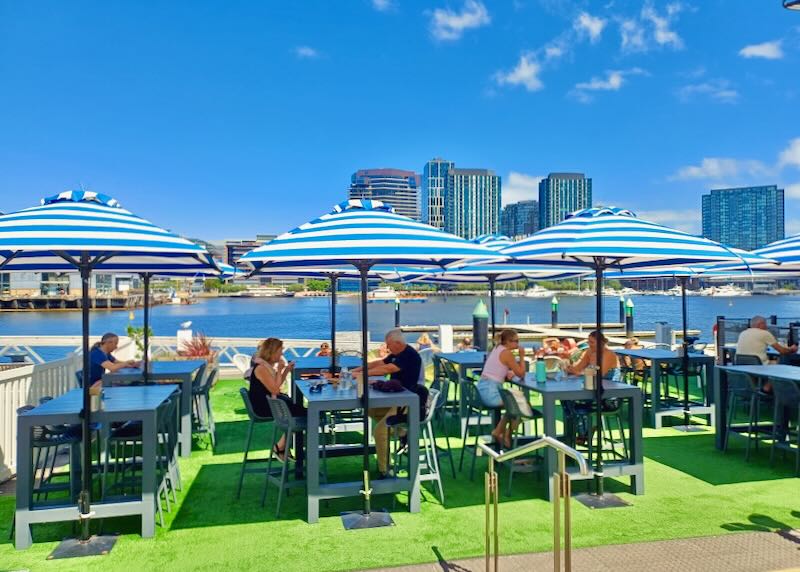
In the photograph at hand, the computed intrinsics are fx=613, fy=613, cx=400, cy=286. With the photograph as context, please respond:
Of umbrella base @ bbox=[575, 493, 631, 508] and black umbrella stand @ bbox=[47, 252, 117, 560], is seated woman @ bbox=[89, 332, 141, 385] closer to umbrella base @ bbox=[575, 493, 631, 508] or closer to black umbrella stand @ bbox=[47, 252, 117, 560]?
black umbrella stand @ bbox=[47, 252, 117, 560]

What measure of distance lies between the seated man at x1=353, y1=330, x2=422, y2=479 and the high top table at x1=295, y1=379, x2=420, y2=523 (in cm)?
37

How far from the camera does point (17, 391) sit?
20.3 feet

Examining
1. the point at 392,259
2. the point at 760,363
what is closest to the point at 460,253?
the point at 392,259

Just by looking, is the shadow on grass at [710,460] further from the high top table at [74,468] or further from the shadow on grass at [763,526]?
the high top table at [74,468]

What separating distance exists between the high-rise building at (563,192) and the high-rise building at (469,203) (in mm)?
25169

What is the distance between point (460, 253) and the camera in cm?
442

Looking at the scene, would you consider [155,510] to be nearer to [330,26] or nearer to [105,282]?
[330,26]

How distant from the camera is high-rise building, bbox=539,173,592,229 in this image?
15500cm

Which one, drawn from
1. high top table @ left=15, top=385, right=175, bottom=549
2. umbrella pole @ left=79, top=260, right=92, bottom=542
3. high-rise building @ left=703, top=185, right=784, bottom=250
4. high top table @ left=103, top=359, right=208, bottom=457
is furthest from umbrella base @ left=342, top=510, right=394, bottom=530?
high-rise building @ left=703, top=185, right=784, bottom=250

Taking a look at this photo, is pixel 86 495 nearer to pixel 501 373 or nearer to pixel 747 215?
pixel 501 373

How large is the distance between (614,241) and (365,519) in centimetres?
284

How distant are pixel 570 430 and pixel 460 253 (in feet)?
7.99

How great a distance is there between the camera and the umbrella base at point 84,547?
4.03 metres

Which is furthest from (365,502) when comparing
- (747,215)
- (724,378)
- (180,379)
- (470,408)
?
(747,215)
